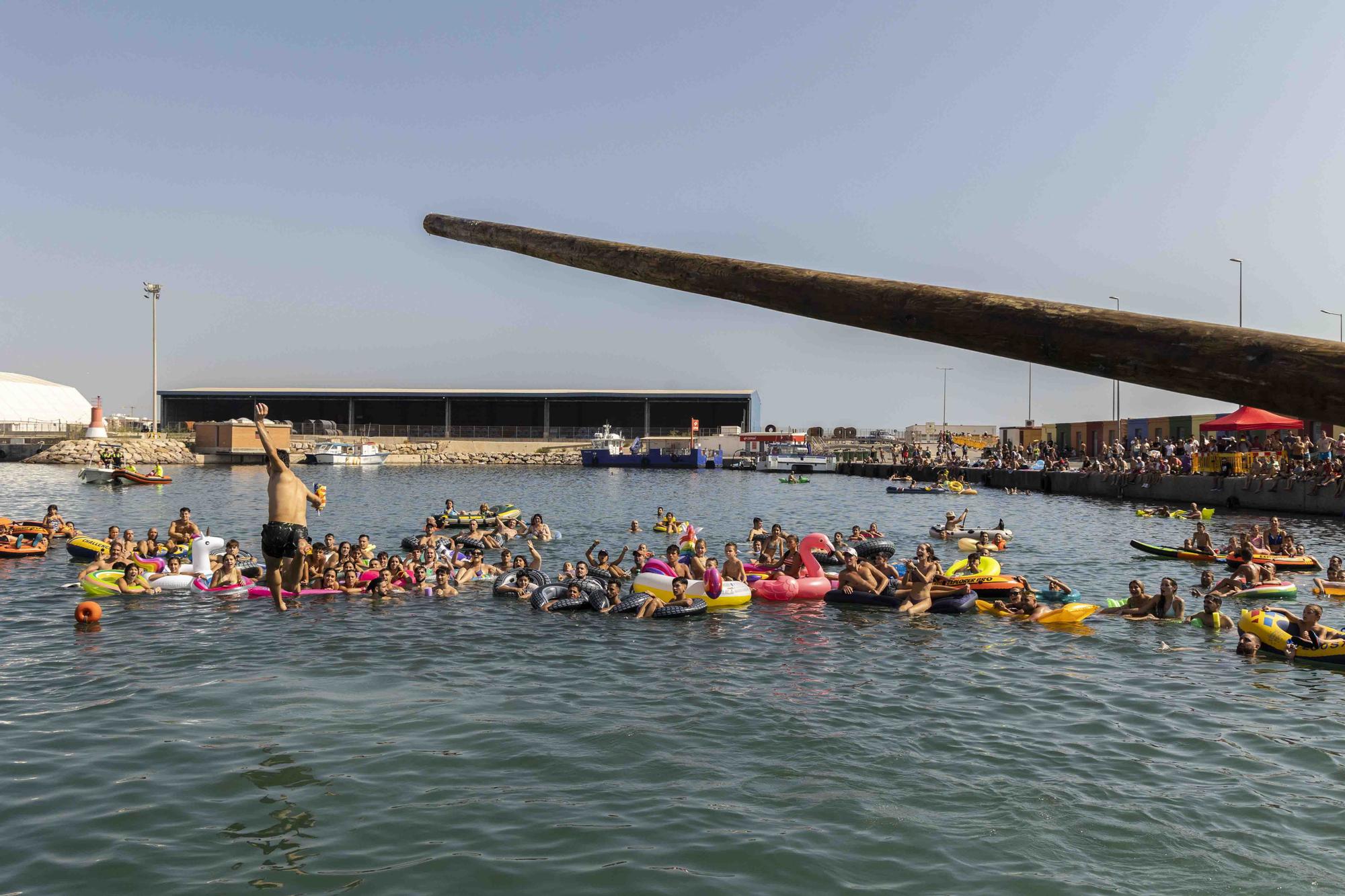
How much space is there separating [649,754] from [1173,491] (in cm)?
4965

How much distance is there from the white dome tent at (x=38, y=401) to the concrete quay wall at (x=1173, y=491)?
13065 centimetres

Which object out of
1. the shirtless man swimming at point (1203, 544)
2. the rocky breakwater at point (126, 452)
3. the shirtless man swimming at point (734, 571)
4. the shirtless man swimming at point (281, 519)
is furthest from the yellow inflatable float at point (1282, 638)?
the rocky breakwater at point (126, 452)

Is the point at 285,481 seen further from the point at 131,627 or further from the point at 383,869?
the point at 131,627

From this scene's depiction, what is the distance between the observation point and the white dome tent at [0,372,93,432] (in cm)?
15200

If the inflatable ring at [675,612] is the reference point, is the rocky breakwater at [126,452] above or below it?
above

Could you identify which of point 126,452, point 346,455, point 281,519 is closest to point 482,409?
point 346,455

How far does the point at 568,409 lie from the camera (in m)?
122

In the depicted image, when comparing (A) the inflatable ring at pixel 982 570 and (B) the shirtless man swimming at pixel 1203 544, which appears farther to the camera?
(B) the shirtless man swimming at pixel 1203 544

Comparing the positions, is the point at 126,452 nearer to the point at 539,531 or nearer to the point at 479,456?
the point at 479,456

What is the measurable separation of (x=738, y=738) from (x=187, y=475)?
76411 millimetres

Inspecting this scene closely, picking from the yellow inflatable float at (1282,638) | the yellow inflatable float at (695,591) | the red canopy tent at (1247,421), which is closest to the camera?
the yellow inflatable float at (1282,638)

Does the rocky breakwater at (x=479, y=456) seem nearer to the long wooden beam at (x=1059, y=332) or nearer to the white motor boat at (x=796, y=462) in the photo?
the white motor boat at (x=796, y=462)

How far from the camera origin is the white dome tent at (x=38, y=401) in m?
152

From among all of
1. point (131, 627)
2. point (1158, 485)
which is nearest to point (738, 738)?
point (131, 627)
